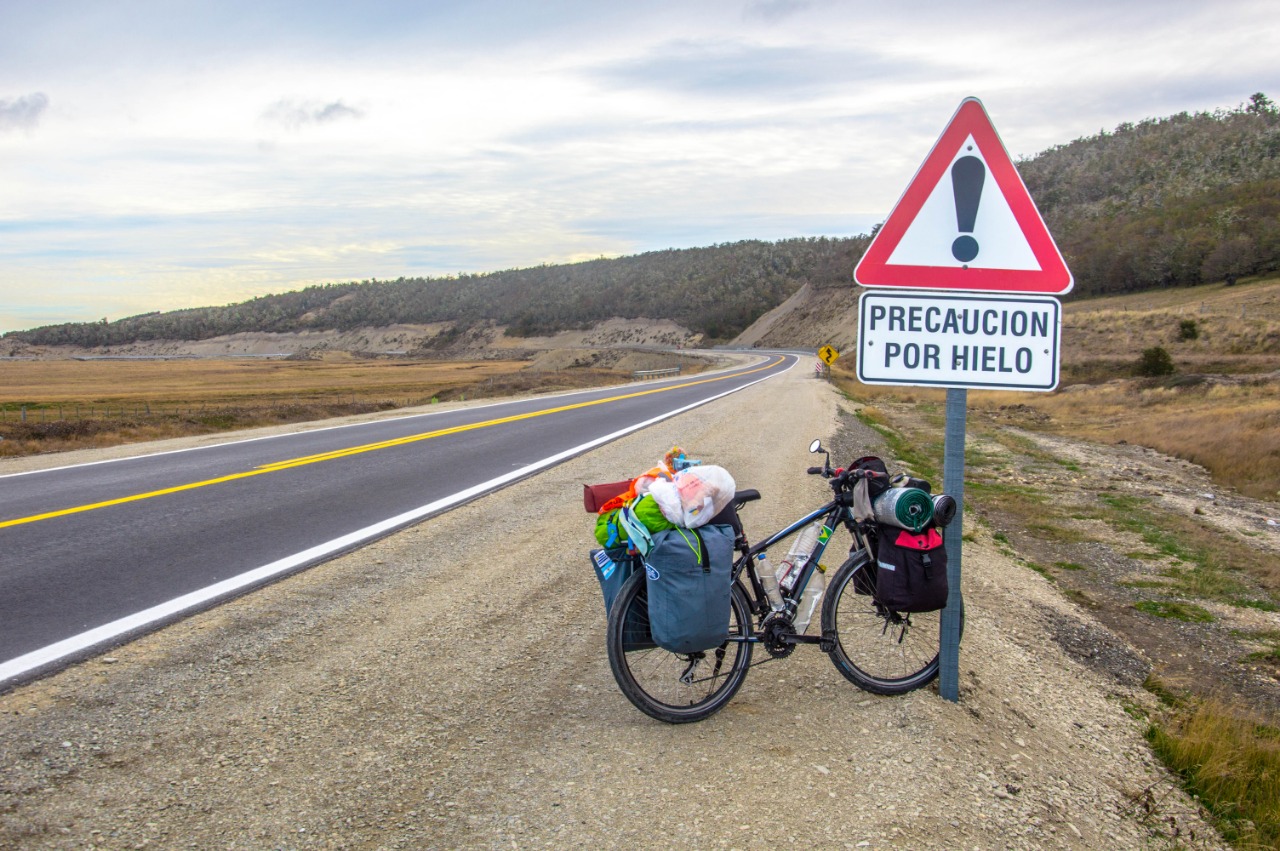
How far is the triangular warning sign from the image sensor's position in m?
Result: 3.54

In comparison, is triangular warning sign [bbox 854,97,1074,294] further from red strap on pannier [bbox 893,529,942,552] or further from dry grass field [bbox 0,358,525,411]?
dry grass field [bbox 0,358,525,411]

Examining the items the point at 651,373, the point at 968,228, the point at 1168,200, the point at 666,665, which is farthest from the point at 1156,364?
the point at 1168,200

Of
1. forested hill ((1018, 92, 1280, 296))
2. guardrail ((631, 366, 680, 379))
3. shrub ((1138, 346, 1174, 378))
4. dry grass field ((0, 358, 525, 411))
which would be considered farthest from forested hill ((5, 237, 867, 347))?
shrub ((1138, 346, 1174, 378))

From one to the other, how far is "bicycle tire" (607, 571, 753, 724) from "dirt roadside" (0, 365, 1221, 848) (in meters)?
0.10

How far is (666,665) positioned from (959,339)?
1919 mm

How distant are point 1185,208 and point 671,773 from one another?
111 metres

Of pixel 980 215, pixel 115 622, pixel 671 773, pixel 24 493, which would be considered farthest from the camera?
pixel 24 493

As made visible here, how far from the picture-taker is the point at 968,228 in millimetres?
3588

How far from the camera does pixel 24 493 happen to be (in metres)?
8.49

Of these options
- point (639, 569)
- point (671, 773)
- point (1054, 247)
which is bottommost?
point (671, 773)

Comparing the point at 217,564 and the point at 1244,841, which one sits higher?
the point at 217,564

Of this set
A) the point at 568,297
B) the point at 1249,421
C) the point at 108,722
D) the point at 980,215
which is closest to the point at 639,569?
the point at 980,215

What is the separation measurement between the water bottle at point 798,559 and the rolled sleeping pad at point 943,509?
547mm

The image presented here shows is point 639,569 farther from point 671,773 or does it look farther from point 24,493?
point 24,493
